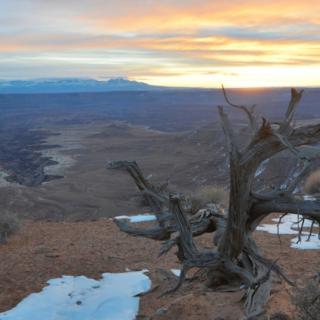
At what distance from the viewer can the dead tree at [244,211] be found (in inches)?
244

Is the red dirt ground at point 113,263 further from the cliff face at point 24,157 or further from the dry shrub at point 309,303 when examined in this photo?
the cliff face at point 24,157

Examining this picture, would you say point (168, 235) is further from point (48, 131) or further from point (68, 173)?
point (48, 131)

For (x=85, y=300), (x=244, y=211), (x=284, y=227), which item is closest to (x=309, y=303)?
(x=244, y=211)

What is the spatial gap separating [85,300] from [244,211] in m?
3.47

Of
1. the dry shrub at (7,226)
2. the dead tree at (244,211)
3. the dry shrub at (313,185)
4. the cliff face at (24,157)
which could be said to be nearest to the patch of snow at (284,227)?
the dry shrub at (313,185)

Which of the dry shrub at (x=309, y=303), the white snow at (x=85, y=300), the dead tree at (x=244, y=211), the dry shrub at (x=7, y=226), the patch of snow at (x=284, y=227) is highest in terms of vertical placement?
the dead tree at (x=244, y=211)

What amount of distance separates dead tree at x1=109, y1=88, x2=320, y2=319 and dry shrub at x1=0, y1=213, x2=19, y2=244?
5.85 meters

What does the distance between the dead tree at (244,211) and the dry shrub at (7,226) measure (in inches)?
230

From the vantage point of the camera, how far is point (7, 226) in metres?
12.9

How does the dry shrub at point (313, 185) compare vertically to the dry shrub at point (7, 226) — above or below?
below

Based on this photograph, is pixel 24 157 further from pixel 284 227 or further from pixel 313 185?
pixel 284 227

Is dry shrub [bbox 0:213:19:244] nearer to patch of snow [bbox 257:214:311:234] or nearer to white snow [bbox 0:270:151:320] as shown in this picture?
white snow [bbox 0:270:151:320]

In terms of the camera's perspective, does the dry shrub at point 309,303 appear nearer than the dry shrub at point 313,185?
Yes

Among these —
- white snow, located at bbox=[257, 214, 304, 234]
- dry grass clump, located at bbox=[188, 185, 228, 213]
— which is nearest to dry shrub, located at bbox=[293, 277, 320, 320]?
white snow, located at bbox=[257, 214, 304, 234]
